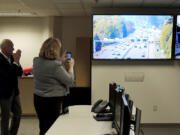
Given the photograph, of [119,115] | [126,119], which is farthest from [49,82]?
[126,119]

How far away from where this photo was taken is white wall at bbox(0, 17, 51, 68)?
17.7ft

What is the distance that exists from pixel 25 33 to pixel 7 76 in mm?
2892

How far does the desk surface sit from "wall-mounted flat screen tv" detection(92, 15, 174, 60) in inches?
69.2

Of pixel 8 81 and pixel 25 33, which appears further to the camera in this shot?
pixel 25 33

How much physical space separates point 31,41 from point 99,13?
2.31 metres

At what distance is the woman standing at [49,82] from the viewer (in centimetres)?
212

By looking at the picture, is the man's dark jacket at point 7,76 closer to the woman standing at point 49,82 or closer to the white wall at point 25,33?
the woman standing at point 49,82

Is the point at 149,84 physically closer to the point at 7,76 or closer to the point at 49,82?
the point at 49,82

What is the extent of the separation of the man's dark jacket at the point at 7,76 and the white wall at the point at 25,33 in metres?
2.64

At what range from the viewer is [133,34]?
378cm

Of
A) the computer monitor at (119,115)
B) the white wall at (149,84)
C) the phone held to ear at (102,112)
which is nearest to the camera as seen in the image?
the computer monitor at (119,115)

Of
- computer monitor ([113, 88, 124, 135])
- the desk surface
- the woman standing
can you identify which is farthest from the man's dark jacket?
computer monitor ([113, 88, 124, 135])

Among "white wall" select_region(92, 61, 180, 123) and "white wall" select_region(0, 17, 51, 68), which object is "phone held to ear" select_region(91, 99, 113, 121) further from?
"white wall" select_region(0, 17, 51, 68)

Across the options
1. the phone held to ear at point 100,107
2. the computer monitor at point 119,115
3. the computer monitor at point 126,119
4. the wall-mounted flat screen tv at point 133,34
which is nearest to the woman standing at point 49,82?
the phone held to ear at point 100,107
